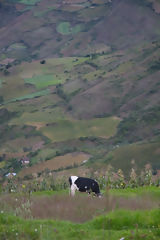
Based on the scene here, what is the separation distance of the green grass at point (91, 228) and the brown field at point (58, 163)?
43.3m

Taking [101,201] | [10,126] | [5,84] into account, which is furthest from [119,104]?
[101,201]

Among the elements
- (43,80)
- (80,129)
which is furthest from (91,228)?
(43,80)

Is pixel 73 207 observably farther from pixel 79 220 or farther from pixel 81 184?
pixel 81 184

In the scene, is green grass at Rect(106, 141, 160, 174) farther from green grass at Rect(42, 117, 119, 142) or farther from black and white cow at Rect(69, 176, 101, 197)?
black and white cow at Rect(69, 176, 101, 197)

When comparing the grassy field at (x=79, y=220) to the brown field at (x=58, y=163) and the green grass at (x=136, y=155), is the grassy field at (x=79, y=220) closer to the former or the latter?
the green grass at (x=136, y=155)

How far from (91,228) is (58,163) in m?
46.0

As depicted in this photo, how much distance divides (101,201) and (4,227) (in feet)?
15.5

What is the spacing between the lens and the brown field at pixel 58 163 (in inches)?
2148

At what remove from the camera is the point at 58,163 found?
56156 millimetres

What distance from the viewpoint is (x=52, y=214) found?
12.0 m

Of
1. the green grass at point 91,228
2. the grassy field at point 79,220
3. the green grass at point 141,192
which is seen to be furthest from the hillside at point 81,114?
the green grass at point 91,228

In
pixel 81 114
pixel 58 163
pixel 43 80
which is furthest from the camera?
pixel 43 80

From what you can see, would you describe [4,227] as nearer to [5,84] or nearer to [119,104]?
[119,104]

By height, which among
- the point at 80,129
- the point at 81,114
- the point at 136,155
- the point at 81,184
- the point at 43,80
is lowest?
the point at 80,129
